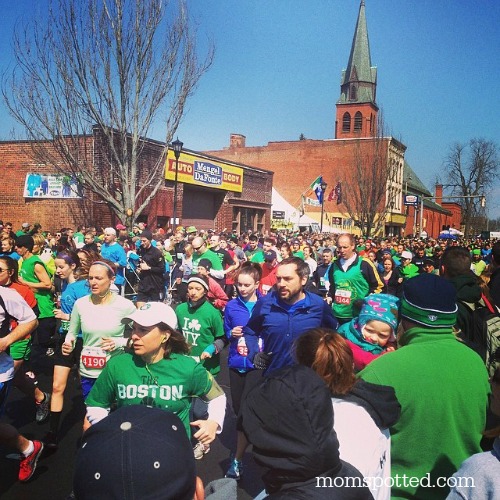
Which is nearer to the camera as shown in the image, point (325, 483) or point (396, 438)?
point (325, 483)

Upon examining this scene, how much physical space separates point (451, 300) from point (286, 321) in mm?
2012

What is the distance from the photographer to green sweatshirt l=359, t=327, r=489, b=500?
244 cm

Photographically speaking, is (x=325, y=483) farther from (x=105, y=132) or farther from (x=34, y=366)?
(x=105, y=132)

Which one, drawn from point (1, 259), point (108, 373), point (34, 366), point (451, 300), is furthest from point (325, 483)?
point (34, 366)

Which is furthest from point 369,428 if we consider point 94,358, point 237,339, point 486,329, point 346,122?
point 346,122

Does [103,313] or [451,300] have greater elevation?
[451,300]

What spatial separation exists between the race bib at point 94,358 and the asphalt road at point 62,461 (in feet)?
3.44

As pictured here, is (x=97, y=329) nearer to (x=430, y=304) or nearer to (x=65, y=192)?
(x=430, y=304)

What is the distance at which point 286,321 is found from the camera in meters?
4.52

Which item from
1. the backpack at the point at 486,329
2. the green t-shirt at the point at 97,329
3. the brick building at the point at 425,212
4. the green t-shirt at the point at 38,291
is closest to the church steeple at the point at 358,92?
the brick building at the point at 425,212

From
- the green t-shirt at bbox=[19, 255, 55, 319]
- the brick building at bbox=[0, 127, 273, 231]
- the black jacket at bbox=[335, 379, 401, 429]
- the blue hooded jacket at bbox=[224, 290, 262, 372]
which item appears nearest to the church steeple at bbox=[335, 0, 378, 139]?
the brick building at bbox=[0, 127, 273, 231]

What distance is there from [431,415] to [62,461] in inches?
153

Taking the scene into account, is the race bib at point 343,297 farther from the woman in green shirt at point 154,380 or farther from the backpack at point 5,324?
the backpack at point 5,324

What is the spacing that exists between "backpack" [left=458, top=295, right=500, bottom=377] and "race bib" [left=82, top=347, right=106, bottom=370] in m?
3.13
